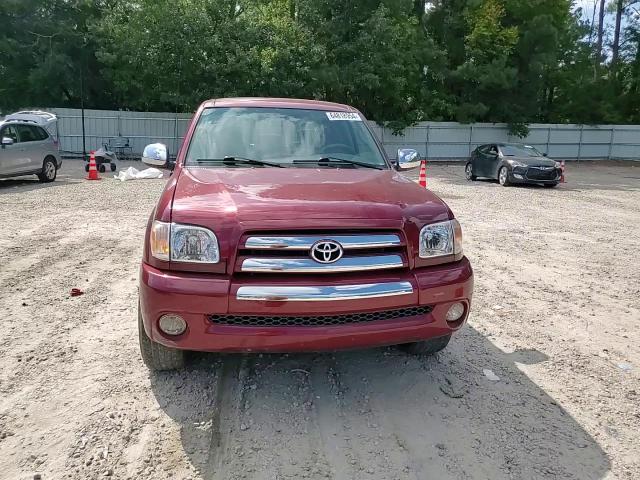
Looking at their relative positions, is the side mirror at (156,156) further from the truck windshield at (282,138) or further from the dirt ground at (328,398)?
the dirt ground at (328,398)

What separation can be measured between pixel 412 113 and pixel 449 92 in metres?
3.89

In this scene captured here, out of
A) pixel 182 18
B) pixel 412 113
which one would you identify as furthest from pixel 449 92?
pixel 182 18

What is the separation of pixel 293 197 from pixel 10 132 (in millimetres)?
12168

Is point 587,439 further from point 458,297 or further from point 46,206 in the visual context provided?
point 46,206

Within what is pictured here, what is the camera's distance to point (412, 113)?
27906mm

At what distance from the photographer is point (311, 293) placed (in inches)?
111

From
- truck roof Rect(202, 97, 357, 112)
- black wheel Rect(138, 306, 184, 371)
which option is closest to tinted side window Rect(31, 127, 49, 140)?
truck roof Rect(202, 97, 357, 112)

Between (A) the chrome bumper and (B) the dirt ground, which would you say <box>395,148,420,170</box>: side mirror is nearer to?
(B) the dirt ground

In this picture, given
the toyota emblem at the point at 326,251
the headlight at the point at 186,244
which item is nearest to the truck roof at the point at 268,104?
the headlight at the point at 186,244

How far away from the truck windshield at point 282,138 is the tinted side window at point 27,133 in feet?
35.2

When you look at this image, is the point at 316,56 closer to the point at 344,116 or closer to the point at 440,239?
the point at 344,116

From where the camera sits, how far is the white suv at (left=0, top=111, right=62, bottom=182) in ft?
40.5

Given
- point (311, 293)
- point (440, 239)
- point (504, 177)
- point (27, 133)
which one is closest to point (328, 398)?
point (311, 293)

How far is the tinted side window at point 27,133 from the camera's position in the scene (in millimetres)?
13016
